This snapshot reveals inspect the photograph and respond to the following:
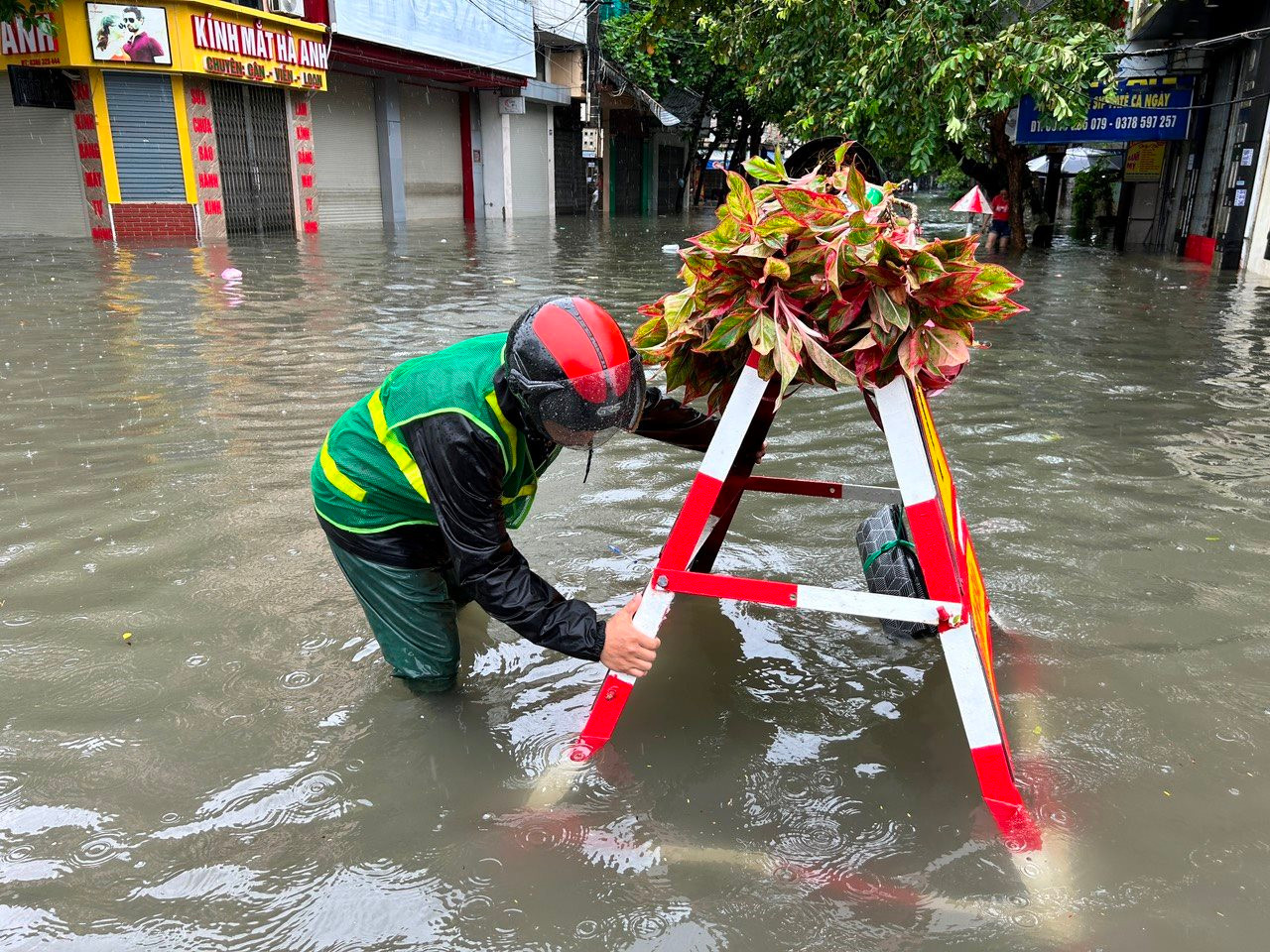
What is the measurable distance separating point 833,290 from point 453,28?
2336 cm

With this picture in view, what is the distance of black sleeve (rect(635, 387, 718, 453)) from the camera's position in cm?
285

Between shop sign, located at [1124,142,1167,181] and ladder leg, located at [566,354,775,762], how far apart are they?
67.6 ft

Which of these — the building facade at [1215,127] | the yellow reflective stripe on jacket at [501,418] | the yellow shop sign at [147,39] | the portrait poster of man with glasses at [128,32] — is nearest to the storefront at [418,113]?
the yellow shop sign at [147,39]

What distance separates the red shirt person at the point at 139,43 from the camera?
49.8 feet

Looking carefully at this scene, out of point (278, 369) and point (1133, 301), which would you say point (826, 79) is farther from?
point (278, 369)

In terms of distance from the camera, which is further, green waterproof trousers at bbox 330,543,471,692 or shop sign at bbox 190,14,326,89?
shop sign at bbox 190,14,326,89

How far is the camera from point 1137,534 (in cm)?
419

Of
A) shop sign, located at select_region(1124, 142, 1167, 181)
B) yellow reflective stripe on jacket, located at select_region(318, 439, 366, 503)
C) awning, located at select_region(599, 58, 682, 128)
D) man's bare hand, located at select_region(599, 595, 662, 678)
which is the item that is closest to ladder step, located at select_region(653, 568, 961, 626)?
man's bare hand, located at select_region(599, 595, 662, 678)

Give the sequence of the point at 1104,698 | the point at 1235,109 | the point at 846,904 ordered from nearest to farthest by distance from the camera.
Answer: the point at 846,904 < the point at 1104,698 < the point at 1235,109

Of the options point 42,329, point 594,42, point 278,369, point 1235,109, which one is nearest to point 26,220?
point 42,329

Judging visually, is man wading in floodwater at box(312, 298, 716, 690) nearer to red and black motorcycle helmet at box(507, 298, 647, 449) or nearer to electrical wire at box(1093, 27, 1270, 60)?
red and black motorcycle helmet at box(507, 298, 647, 449)

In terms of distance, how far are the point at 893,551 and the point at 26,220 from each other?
18802 mm

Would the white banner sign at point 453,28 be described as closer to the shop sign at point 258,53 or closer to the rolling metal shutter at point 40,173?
the shop sign at point 258,53

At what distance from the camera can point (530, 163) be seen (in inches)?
1113
